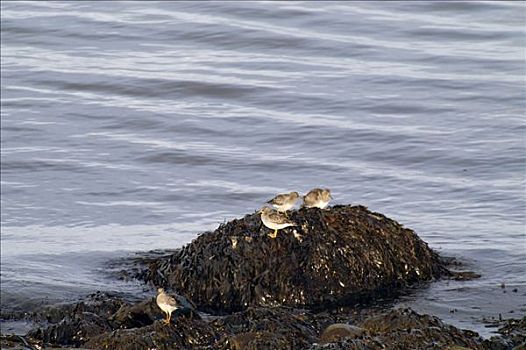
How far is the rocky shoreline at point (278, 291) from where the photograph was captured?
24.6 feet

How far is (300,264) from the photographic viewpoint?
29.4ft

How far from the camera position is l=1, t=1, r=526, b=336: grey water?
11.0 metres

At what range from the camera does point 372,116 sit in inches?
624

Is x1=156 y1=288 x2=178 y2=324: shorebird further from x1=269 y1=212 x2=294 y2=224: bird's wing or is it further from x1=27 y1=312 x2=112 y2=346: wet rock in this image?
x1=269 y1=212 x2=294 y2=224: bird's wing

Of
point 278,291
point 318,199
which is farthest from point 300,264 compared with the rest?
point 318,199

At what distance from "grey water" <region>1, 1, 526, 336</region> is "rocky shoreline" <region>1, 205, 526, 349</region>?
36cm

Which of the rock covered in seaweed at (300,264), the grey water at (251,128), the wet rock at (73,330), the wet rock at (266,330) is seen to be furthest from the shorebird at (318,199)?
the wet rock at (73,330)

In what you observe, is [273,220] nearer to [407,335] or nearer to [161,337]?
[161,337]

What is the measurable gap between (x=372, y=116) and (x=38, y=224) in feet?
17.5

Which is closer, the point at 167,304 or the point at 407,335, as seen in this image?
the point at 407,335

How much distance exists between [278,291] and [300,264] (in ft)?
0.83

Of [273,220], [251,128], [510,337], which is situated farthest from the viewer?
[251,128]

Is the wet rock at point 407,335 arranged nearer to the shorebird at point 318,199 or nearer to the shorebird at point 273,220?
the shorebird at point 273,220

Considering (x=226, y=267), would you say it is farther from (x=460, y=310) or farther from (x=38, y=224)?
(x=38, y=224)
